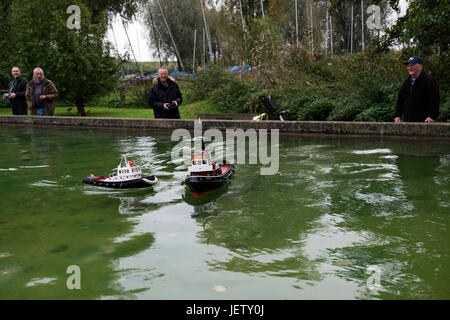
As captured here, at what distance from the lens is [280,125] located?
563 inches

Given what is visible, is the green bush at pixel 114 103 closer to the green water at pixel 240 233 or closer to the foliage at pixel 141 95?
the foliage at pixel 141 95

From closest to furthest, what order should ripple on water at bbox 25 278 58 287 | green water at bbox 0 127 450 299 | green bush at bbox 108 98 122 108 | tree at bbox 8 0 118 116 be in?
1. green water at bbox 0 127 450 299
2. ripple on water at bbox 25 278 58 287
3. tree at bbox 8 0 118 116
4. green bush at bbox 108 98 122 108

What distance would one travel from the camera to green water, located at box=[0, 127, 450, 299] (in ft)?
14.2

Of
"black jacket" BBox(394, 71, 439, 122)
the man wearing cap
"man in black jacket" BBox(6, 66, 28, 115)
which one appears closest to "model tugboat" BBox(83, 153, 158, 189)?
the man wearing cap

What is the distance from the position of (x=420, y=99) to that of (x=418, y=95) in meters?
0.22

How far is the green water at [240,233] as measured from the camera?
432 cm

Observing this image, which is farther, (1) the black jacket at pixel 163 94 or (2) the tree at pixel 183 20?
(2) the tree at pixel 183 20
